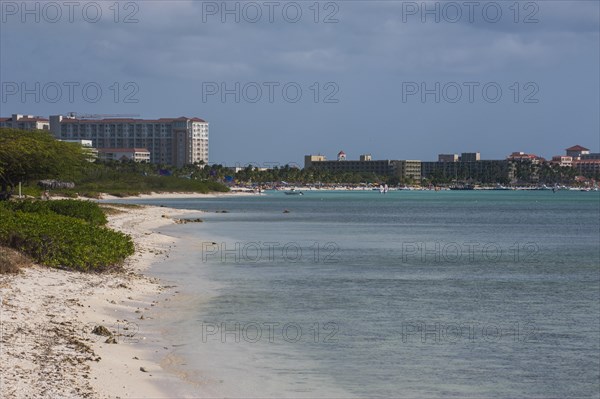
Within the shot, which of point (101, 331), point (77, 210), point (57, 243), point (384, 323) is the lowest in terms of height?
point (384, 323)

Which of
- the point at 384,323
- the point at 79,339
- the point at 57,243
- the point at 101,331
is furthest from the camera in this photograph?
the point at 57,243

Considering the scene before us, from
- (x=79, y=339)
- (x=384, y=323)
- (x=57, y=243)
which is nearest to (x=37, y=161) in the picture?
(x=57, y=243)

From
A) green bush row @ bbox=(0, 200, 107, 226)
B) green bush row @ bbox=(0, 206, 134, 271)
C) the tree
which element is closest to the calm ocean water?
green bush row @ bbox=(0, 206, 134, 271)

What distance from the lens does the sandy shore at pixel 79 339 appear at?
1294 cm

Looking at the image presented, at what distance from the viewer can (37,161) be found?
50844mm

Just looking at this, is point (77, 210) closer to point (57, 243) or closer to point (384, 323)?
point (57, 243)

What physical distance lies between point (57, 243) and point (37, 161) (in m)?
26.2

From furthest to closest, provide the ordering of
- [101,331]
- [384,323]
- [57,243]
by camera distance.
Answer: [57,243]
[384,323]
[101,331]

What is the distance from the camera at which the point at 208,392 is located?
14328 millimetres

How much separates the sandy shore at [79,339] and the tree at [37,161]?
19.6m

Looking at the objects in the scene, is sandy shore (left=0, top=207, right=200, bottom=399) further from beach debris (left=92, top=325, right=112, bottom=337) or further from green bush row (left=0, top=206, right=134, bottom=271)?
green bush row (left=0, top=206, right=134, bottom=271)

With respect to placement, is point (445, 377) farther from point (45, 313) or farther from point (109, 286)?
point (109, 286)

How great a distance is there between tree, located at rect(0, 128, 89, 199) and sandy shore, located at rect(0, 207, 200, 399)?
19.6 metres

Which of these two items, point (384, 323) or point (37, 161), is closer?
point (384, 323)
